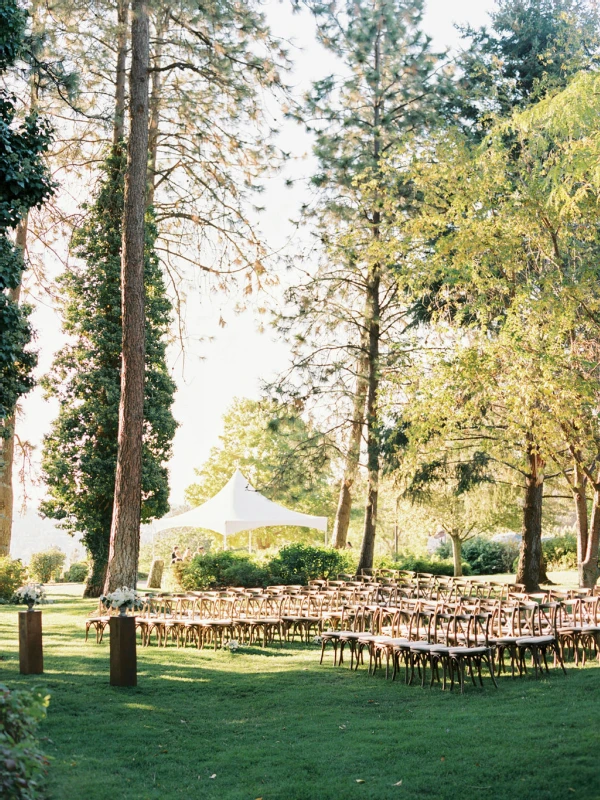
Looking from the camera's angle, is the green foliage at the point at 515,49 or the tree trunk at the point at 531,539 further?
the green foliage at the point at 515,49

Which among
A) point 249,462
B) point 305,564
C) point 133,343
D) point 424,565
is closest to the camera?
point 133,343

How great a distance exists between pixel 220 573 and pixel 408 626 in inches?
384

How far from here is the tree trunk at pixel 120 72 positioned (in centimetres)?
1788

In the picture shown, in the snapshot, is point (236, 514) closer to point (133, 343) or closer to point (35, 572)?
point (133, 343)

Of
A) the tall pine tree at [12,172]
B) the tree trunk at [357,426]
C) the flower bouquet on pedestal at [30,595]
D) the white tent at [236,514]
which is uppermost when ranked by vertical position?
the tall pine tree at [12,172]

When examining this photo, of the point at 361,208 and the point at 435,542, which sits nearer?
the point at 361,208

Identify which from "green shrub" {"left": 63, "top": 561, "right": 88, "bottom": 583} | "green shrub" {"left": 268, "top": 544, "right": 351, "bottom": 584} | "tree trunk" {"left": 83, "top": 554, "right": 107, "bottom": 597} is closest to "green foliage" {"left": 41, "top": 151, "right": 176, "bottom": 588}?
"tree trunk" {"left": 83, "top": 554, "right": 107, "bottom": 597}

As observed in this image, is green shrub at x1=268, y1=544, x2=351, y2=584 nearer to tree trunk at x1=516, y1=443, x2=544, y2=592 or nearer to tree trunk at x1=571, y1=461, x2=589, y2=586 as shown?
tree trunk at x1=516, y1=443, x2=544, y2=592

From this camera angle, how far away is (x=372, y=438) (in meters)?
22.2

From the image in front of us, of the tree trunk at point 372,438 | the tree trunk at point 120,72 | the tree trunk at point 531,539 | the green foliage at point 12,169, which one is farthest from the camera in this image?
the tree trunk at point 372,438

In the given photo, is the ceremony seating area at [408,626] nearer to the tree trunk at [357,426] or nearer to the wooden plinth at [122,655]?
the wooden plinth at [122,655]

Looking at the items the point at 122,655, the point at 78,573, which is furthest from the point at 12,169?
the point at 78,573

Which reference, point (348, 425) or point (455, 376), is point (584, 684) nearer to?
point (455, 376)

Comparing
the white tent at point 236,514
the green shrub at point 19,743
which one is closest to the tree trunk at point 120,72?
the white tent at point 236,514
